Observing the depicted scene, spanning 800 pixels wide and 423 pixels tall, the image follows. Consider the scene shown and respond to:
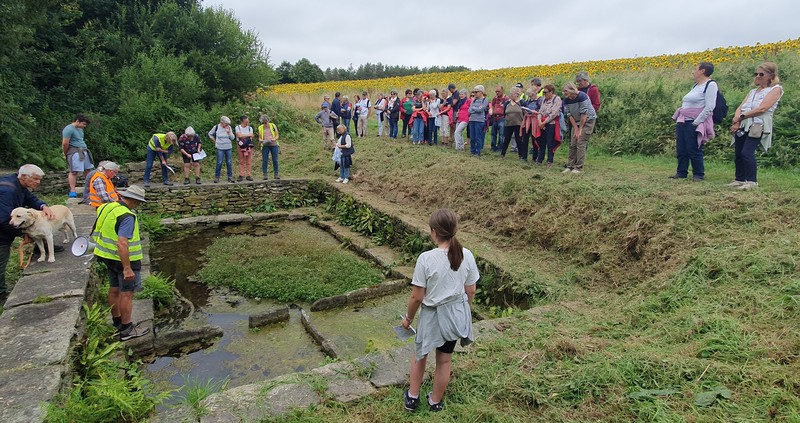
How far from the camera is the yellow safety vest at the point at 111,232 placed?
4980mm

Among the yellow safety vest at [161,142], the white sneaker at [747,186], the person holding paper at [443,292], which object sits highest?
the yellow safety vest at [161,142]

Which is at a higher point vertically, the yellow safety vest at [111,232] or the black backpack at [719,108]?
the black backpack at [719,108]

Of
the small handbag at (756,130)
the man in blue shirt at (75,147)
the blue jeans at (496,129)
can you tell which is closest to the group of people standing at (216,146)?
the man in blue shirt at (75,147)

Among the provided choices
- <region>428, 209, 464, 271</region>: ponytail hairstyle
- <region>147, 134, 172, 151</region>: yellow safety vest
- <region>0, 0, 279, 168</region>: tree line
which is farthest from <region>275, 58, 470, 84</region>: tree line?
<region>428, 209, 464, 271</region>: ponytail hairstyle

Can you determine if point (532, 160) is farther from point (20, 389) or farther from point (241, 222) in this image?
point (20, 389)

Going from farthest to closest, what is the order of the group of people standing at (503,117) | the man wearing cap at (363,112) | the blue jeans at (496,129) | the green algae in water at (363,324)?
1. the man wearing cap at (363,112)
2. the blue jeans at (496,129)
3. the group of people standing at (503,117)
4. the green algae in water at (363,324)

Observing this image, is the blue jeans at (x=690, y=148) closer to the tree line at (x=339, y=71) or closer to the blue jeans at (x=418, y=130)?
the blue jeans at (x=418, y=130)

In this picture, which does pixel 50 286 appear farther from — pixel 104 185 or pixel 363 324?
pixel 363 324

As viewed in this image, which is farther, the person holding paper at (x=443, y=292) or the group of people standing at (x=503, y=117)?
the group of people standing at (x=503, y=117)

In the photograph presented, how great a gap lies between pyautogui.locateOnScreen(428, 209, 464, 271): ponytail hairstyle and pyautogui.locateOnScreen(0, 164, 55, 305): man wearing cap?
225 inches

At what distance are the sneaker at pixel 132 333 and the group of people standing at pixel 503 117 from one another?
755 centimetres

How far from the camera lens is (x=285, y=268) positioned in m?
7.95

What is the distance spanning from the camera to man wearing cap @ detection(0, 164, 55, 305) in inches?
228

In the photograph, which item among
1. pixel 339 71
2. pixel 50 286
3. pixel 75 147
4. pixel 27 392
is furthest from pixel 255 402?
pixel 339 71
